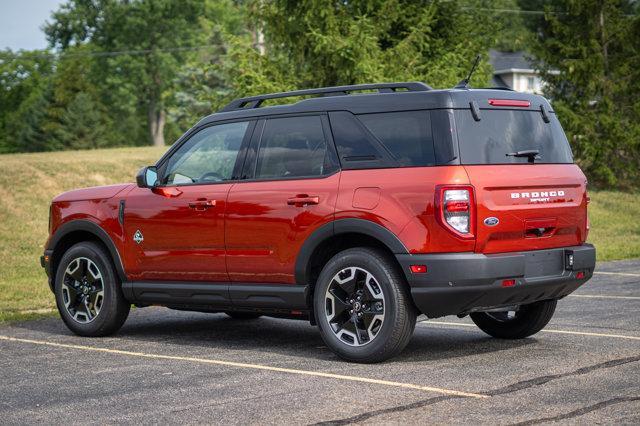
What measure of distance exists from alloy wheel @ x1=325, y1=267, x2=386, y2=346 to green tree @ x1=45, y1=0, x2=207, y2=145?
7075 centimetres

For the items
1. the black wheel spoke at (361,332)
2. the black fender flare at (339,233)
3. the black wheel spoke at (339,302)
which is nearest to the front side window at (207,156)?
the black fender flare at (339,233)

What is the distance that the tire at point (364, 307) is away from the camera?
7910mm

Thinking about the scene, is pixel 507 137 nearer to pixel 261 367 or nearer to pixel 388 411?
pixel 261 367

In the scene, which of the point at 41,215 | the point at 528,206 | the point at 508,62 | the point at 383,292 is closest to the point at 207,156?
the point at 383,292

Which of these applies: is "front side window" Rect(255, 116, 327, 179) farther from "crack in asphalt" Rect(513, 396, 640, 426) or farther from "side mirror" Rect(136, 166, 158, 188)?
"crack in asphalt" Rect(513, 396, 640, 426)

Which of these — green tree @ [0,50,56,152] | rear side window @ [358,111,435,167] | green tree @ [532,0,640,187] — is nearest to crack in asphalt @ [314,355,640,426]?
rear side window @ [358,111,435,167]

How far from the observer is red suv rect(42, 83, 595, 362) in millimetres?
7812

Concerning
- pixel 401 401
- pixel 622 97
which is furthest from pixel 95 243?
pixel 622 97

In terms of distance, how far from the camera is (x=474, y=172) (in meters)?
7.81

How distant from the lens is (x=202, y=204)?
359 inches

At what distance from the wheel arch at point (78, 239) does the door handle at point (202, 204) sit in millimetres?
1027

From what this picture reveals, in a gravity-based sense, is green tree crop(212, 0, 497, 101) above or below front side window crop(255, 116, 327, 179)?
above

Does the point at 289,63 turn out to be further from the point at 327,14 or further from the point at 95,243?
the point at 95,243

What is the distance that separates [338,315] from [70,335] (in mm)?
3122
